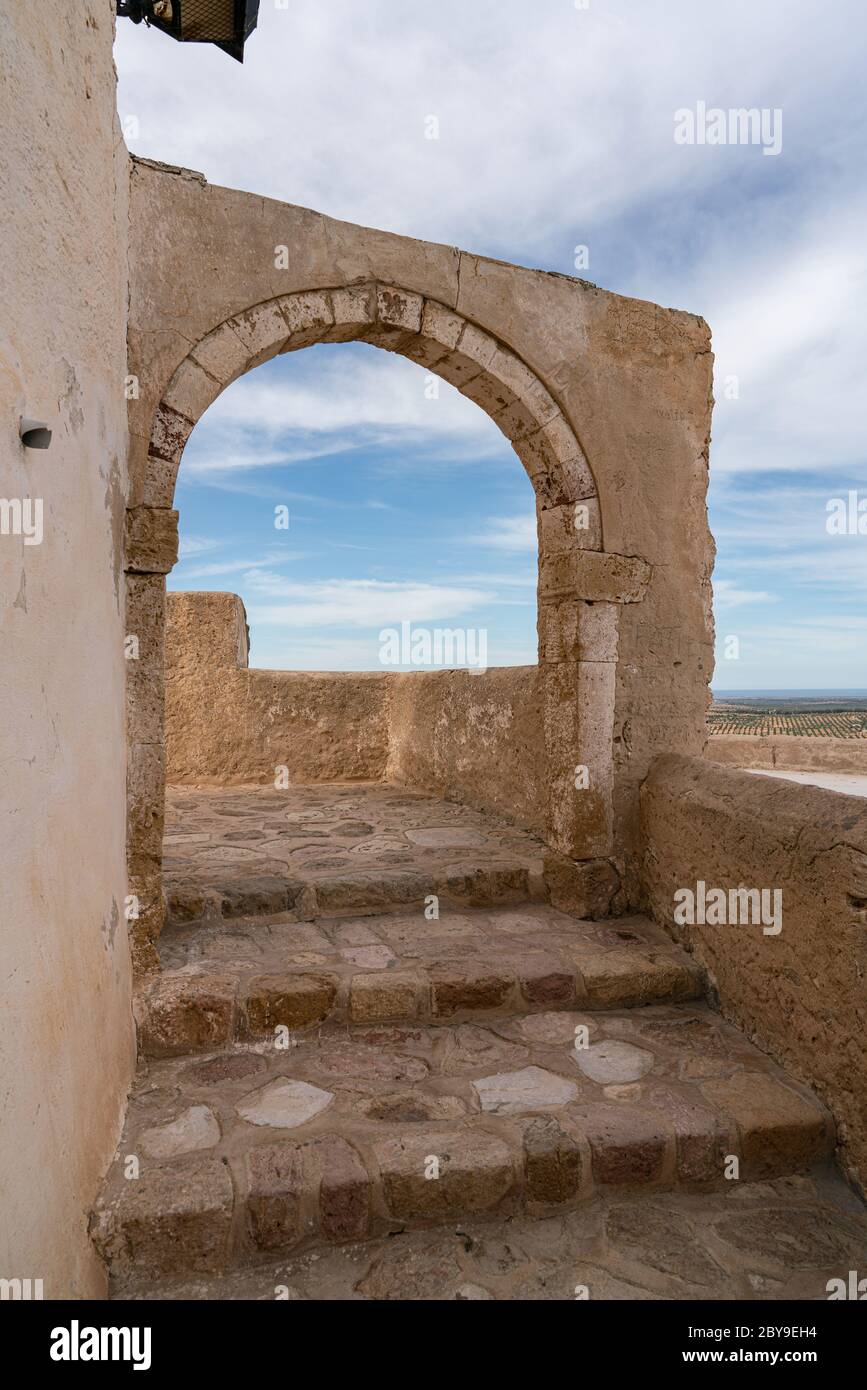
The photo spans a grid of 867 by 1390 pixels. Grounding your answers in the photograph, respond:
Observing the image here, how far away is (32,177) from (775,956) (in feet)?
10.1

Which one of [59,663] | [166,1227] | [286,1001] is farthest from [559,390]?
[166,1227]

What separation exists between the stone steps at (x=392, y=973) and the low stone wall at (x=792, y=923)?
33cm

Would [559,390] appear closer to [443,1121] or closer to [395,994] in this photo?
[395,994]

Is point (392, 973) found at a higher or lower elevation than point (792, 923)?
lower

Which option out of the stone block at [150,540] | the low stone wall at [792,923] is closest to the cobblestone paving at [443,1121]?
the low stone wall at [792,923]

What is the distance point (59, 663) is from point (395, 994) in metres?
1.80

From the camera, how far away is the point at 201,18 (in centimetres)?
309

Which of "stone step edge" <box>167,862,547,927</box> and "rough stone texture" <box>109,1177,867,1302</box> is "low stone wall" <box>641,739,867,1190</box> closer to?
"rough stone texture" <box>109,1177,867,1302</box>

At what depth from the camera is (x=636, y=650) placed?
3.84 metres

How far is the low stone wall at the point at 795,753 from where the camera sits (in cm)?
949

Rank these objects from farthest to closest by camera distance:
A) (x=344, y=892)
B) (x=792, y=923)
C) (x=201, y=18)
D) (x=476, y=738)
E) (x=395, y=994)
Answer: (x=476, y=738)
(x=344, y=892)
(x=201, y=18)
(x=395, y=994)
(x=792, y=923)

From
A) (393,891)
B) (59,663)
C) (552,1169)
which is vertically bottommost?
(552,1169)
